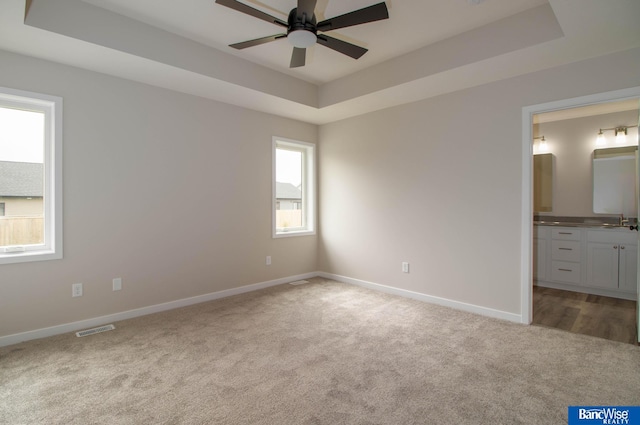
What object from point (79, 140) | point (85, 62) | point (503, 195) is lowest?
point (503, 195)

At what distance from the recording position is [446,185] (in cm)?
392

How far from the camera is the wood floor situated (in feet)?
10.3

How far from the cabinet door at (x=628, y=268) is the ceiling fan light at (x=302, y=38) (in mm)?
4599

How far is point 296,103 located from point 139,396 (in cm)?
355

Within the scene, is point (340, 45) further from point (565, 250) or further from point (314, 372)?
point (565, 250)

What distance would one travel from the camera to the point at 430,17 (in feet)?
9.44

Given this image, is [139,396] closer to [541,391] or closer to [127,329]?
[127,329]

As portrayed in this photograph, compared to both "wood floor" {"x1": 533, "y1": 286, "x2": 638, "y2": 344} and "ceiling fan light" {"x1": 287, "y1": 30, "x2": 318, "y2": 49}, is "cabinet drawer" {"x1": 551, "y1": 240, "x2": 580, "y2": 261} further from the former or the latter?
"ceiling fan light" {"x1": 287, "y1": 30, "x2": 318, "y2": 49}

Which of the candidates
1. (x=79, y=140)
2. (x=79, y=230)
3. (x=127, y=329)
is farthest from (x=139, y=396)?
(x=79, y=140)

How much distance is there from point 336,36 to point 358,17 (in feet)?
3.41

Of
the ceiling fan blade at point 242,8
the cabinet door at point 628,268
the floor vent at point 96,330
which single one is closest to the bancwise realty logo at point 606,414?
the cabinet door at point 628,268

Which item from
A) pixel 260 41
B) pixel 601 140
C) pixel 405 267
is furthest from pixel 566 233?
pixel 260 41

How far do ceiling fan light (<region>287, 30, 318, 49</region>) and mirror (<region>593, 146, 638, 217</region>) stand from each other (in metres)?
4.58

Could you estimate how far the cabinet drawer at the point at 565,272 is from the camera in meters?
4.54
